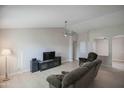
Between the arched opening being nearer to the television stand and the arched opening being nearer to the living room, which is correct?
the living room

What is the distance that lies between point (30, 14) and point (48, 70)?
1.45 m

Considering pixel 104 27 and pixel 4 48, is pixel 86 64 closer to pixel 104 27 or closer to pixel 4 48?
pixel 104 27

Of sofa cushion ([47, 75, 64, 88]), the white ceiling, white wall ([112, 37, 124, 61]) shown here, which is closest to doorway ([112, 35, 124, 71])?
white wall ([112, 37, 124, 61])

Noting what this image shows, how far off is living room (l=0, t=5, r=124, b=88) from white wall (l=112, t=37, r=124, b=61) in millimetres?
22

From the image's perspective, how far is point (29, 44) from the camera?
2.67 meters

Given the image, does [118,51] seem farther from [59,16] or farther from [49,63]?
[49,63]

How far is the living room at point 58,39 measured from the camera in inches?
86.3

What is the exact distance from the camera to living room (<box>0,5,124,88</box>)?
2.19m

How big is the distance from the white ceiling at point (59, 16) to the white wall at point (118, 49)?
15.3 inches

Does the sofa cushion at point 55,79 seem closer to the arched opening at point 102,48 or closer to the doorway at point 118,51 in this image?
the arched opening at point 102,48

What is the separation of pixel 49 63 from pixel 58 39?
0.76 m

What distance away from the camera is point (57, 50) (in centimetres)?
292

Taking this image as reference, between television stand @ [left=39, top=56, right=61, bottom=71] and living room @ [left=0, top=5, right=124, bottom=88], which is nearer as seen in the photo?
living room @ [left=0, top=5, right=124, bottom=88]

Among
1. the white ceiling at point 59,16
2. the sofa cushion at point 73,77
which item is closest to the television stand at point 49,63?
the sofa cushion at point 73,77
